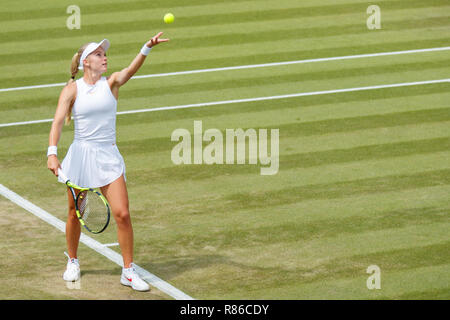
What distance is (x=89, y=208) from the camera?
903 cm

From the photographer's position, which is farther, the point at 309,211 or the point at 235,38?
the point at 235,38

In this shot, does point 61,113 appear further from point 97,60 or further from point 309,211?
point 309,211

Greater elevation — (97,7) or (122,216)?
(97,7)

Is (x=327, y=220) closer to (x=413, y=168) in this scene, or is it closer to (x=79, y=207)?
(x=413, y=168)

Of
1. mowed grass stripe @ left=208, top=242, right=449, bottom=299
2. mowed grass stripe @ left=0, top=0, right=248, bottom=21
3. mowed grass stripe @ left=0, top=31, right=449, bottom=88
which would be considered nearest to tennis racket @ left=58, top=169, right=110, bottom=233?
mowed grass stripe @ left=208, top=242, right=449, bottom=299

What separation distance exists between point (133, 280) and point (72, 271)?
69cm

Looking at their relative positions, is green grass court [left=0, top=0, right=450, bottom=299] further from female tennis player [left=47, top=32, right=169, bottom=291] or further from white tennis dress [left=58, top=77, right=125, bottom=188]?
white tennis dress [left=58, top=77, right=125, bottom=188]

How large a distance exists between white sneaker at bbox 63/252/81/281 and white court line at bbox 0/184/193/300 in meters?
0.59

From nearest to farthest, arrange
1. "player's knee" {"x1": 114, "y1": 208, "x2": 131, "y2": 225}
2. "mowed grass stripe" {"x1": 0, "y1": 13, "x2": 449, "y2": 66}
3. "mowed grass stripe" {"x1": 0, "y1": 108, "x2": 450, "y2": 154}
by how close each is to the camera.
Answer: "player's knee" {"x1": 114, "y1": 208, "x2": 131, "y2": 225} → "mowed grass stripe" {"x1": 0, "y1": 108, "x2": 450, "y2": 154} → "mowed grass stripe" {"x1": 0, "y1": 13, "x2": 449, "y2": 66}

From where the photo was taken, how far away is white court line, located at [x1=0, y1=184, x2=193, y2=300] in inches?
362

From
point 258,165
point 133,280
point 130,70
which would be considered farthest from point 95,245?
point 258,165

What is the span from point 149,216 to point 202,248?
50.8 inches

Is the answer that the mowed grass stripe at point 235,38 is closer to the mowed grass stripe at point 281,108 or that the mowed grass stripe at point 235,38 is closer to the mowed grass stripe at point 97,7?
the mowed grass stripe at point 97,7

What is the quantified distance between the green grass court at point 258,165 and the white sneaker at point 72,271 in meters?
0.15
